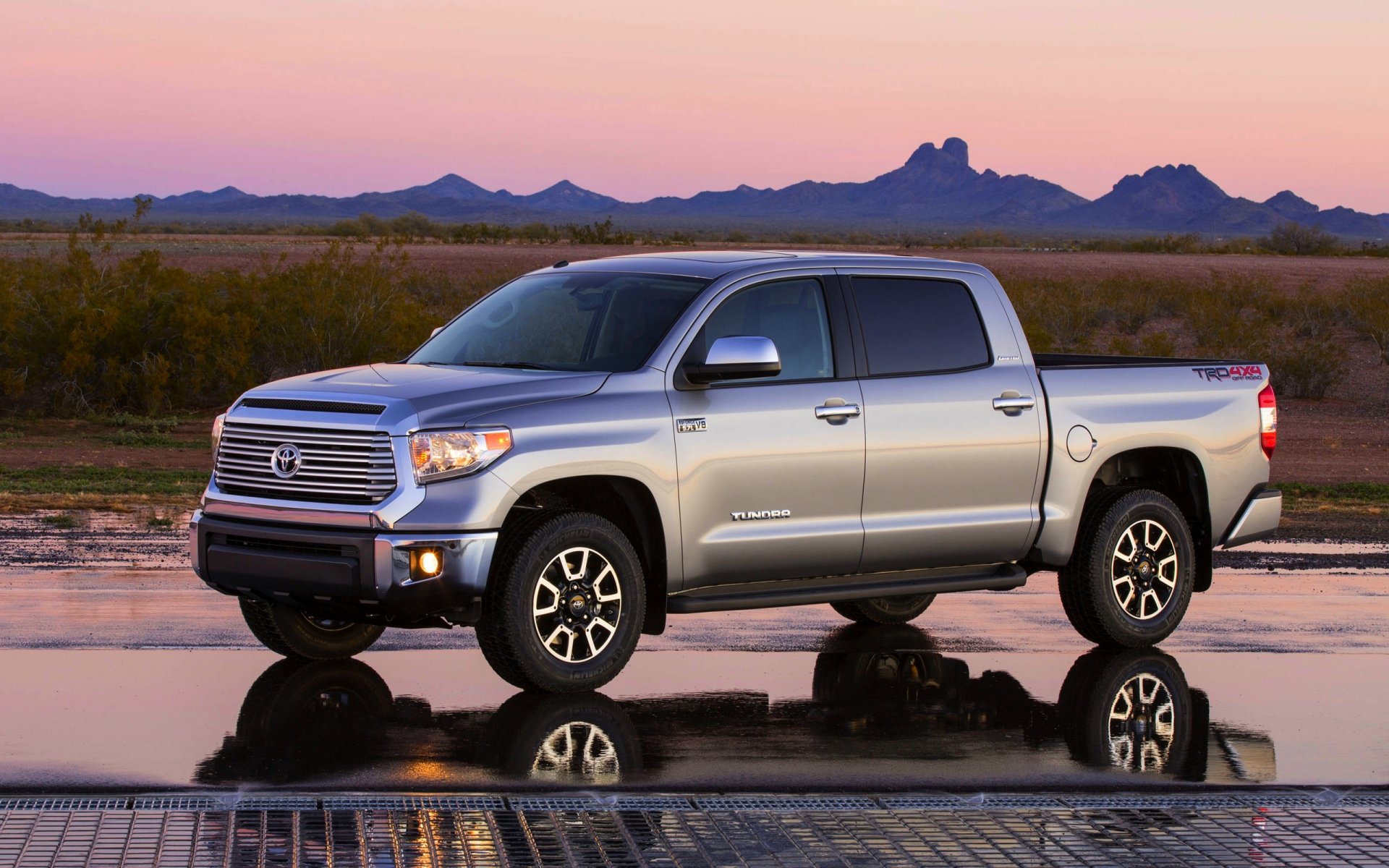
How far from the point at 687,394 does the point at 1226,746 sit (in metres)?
2.95

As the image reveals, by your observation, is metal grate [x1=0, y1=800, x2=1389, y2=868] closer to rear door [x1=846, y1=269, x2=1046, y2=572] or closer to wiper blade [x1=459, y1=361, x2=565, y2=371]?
rear door [x1=846, y1=269, x2=1046, y2=572]

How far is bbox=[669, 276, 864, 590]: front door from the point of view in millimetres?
8719

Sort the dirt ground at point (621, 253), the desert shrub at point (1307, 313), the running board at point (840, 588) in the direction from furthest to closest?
the dirt ground at point (621, 253) → the desert shrub at point (1307, 313) → the running board at point (840, 588)

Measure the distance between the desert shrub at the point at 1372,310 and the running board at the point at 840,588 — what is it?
2946cm

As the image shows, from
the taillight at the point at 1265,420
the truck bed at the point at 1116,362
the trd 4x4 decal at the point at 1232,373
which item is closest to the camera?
the truck bed at the point at 1116,362

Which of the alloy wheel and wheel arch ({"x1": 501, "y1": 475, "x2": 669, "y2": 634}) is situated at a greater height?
wheel arch ({"x1": 501, "y1": 475, "x2": 669, "y2": 634})

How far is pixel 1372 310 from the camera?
39.7 m

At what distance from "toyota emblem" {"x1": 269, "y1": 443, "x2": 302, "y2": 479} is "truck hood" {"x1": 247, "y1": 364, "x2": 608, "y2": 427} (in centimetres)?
28

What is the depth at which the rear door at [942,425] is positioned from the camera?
366 inches

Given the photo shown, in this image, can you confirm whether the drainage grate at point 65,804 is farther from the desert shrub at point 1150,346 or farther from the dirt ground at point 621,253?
the dirt ground at point 621,253

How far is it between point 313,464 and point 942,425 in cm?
327

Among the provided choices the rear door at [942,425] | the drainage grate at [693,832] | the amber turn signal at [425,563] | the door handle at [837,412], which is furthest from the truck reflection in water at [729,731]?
the door handle at [837,412]

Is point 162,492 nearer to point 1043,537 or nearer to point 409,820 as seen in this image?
point 1043,537

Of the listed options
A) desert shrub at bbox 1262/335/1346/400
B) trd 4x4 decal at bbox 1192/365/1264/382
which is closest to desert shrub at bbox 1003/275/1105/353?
desert shrub at bbox 1262/335/1346/400
